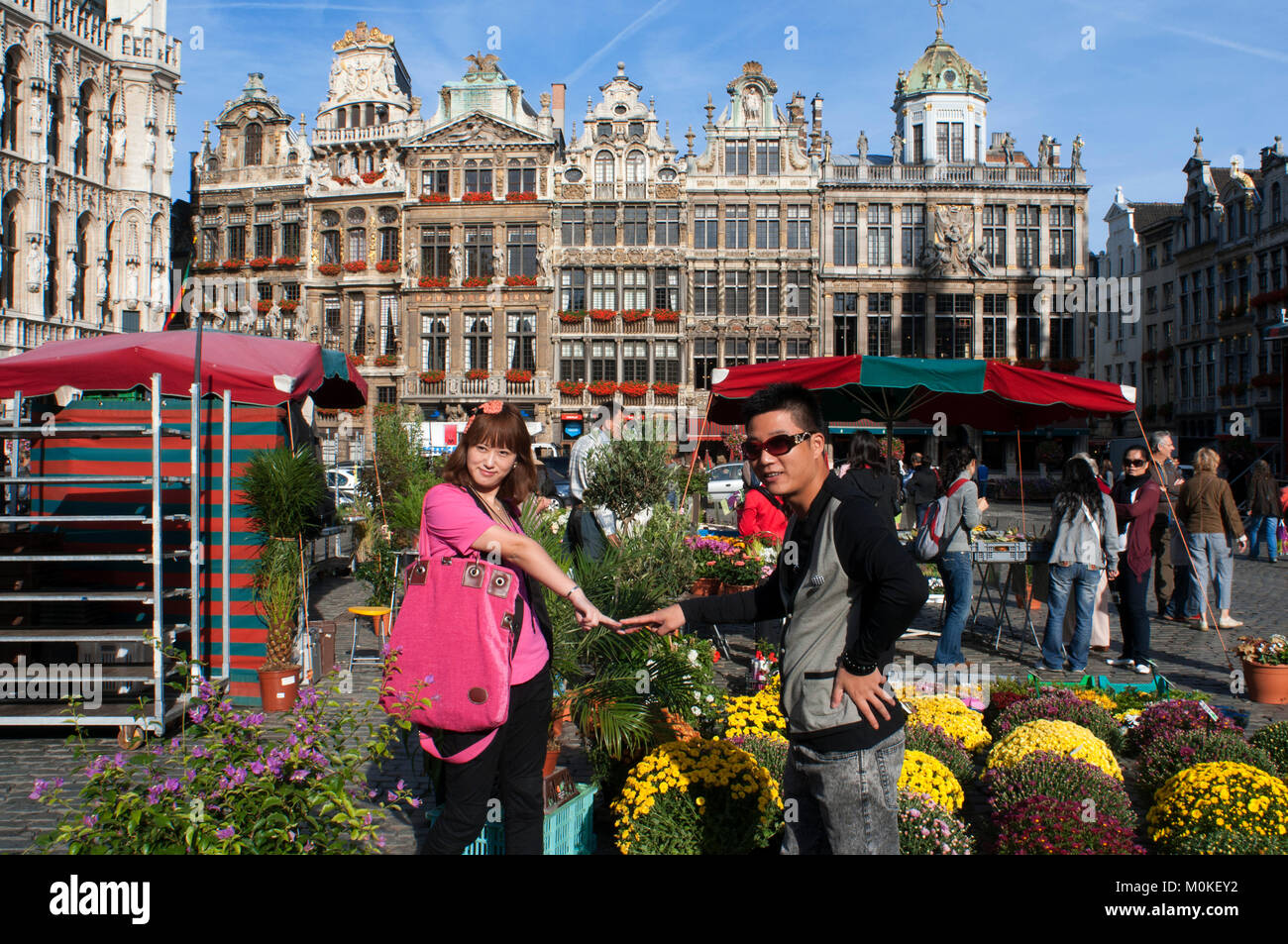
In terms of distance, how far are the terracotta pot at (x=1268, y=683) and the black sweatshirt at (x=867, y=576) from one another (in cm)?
621

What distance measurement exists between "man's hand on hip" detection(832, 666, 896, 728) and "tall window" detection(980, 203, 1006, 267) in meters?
41.2

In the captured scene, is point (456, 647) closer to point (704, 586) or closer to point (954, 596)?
point (704, 586)

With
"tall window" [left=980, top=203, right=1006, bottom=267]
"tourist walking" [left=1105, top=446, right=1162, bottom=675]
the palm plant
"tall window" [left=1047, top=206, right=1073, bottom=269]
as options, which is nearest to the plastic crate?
the palm plant

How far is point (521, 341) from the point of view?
40312 mm

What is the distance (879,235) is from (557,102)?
1738cm

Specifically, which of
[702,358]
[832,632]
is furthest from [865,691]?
[702,358]

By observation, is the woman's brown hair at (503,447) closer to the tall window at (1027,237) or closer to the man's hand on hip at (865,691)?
the man's hand on hip at (865,691)

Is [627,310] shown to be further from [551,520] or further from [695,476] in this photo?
[551,520]

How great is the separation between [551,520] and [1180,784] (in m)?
3.50

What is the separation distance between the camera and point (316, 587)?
1438 centimetres

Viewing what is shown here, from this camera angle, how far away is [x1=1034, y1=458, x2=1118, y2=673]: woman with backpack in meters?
8.16

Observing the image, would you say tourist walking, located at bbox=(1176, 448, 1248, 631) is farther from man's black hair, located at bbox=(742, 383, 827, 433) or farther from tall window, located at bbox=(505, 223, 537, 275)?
tall window, located at bbox=(505, 223, 537, 275)

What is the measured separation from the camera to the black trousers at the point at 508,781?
3.32m
